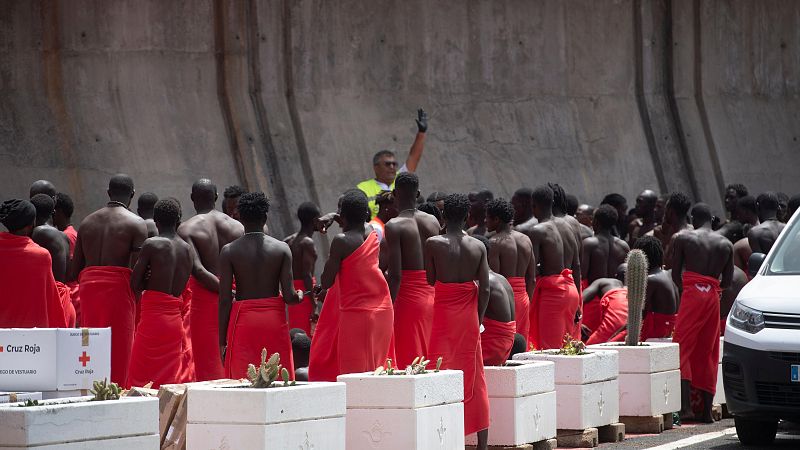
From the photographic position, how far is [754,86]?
2619 centimetres

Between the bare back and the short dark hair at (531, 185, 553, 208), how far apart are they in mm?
3216

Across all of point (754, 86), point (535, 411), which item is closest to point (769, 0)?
point (754, 86)

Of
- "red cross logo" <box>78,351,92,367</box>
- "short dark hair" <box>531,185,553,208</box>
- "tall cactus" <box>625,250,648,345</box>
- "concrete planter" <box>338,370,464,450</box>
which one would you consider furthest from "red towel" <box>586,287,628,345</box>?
"red cross logo" <box>78,351,92,367</box>

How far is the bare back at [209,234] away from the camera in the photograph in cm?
1246

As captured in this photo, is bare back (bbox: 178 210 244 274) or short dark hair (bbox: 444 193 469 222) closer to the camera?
short dark hair (bbox: 444 193 469 222)

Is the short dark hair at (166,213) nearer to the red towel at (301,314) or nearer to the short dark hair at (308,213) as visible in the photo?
the short dark hair at (308,213)

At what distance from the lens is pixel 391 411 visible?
30.4 feet

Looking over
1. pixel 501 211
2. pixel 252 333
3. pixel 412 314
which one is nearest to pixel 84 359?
pixel 252 333

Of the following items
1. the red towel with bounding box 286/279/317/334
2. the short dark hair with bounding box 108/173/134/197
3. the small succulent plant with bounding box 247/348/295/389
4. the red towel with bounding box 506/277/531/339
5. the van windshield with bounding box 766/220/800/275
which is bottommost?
the red towel with bounding box 286/279/317/334

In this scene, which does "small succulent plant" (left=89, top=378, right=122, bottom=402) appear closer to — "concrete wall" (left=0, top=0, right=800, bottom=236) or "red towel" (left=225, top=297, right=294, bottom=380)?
"red towel" (left=225, top=297, right=294, bottom=380)

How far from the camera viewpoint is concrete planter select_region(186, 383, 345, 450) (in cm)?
827

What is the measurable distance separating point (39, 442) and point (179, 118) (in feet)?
38.6

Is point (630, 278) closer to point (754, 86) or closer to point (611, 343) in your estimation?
point (611, 343)

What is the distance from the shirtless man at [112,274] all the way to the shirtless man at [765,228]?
6786 mm
